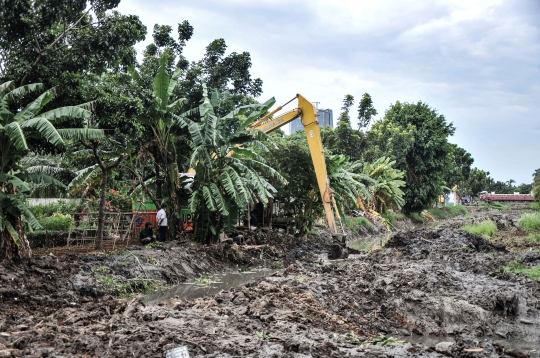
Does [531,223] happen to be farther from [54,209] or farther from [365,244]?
A: [54,209]

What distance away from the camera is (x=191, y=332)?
228 inches

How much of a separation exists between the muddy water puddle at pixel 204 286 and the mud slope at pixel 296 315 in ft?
4.28

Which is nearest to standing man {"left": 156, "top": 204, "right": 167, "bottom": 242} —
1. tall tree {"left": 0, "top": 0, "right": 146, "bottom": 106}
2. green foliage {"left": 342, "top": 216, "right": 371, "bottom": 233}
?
tall tree {"left": 0, "top": 0, "right": 146, "bottom": 106}

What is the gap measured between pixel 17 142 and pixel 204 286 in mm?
5125

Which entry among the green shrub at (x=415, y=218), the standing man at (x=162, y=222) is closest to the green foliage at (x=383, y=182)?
the green shrub at (x=415, y=218)

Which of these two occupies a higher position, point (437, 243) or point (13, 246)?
point (13, 246)

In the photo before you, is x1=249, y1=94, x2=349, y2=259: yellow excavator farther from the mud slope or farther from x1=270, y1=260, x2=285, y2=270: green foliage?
the mud slope

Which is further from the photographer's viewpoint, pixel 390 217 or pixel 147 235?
pixel 390 217

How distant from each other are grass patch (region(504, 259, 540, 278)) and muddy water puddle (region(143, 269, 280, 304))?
622 cm

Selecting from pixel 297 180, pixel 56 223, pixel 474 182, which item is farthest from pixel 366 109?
pixel 474 182

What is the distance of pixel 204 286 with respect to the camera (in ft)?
36.8

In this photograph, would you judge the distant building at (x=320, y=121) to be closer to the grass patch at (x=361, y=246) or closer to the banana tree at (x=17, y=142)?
the grass patch at (x=361, y=246)

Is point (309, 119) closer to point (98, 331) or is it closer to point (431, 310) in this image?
point (431, 310)

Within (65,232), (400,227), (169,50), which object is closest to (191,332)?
(65,232)
